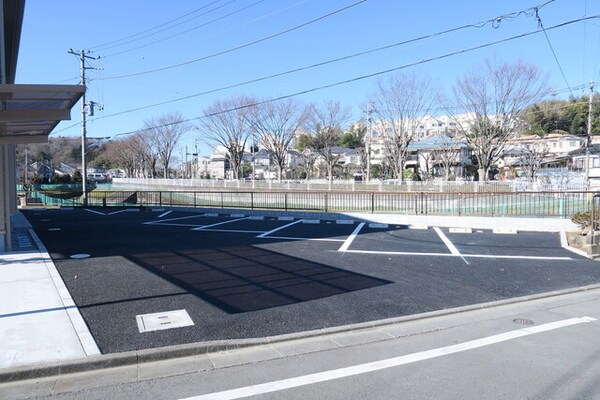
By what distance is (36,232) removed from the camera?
13648 millimetres

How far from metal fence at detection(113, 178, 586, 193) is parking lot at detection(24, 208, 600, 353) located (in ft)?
48.5

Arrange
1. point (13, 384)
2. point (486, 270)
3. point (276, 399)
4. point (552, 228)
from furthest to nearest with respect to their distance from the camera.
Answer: point (552, 228)
point (486, 270)
point (13, 384)
point (276, 399)

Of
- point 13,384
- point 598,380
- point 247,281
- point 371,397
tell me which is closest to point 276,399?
point 371,397

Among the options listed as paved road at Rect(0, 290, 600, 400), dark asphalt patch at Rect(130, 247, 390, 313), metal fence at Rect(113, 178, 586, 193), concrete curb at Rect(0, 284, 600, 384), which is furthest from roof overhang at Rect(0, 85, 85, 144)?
metal fence at Rect(113, 178, 586, 193)

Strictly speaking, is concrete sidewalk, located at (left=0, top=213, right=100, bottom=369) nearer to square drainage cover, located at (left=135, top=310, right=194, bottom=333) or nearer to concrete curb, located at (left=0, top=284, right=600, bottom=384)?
concrete curb, located at (left=0, top=284, right=600, bottom=384)

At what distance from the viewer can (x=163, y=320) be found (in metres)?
5.48

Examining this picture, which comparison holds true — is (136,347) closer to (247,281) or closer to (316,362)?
(316,362)

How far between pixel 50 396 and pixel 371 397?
2.71 m

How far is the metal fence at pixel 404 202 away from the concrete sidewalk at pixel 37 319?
13.3 metres

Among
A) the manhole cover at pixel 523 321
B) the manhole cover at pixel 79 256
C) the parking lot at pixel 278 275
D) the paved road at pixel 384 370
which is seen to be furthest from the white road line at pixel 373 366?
the manhole cover at pixel 79 256

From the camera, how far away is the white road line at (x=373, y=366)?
3.73 m

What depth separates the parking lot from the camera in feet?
18.2

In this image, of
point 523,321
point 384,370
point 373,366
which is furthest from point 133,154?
point 384,370

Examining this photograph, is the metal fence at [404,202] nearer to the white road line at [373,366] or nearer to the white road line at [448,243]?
the white road line at [448,243]
